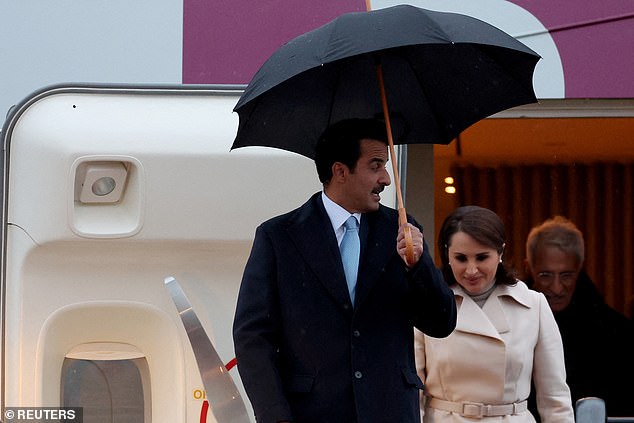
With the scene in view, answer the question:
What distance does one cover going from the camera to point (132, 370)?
11.4 ft

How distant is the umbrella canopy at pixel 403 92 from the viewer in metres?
2.90

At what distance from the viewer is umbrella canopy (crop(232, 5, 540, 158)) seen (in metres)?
2.90

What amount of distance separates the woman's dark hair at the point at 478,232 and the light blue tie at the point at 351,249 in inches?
21.0

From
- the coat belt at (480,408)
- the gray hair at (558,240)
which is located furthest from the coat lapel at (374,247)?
the gray hair at (558,240)

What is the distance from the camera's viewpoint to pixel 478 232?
127 inches

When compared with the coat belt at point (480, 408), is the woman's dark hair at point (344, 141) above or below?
above

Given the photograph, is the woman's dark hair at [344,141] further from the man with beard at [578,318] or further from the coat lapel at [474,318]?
the man with beard at [578,318]

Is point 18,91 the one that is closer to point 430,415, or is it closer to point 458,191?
point 430,415

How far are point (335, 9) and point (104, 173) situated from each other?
1011 mm

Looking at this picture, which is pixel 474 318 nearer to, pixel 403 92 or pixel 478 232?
pixel 478 232

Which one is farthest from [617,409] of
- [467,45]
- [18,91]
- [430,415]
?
[18,91]

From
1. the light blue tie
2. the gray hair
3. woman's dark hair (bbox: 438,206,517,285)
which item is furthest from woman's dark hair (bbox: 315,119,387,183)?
the gray hair

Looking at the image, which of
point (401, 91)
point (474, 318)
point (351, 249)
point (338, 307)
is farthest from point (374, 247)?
point (474, 318)

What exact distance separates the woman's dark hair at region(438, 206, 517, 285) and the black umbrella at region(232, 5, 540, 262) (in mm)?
268
